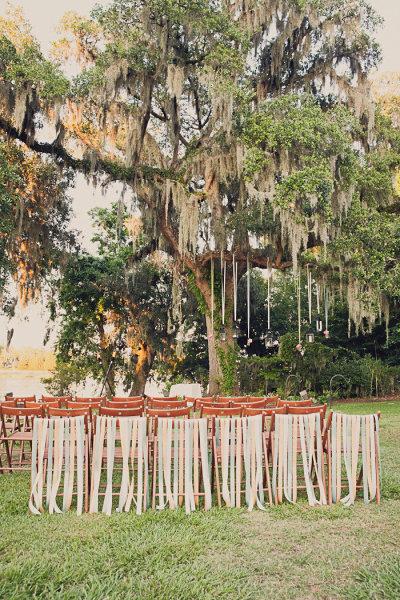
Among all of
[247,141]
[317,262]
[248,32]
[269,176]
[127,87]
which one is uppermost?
[248,32]

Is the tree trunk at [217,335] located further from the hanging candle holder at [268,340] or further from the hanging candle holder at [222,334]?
the hanging candle holder at [268,340]

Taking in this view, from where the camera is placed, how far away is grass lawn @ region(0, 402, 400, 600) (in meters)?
2.87

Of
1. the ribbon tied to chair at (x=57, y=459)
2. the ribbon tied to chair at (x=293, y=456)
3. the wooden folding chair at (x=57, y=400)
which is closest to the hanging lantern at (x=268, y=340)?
the wooden folding chair at (x=57, y=400)

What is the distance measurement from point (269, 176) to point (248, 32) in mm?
4503

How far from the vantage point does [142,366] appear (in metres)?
20.9

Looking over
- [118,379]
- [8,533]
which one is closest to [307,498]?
[8,533]

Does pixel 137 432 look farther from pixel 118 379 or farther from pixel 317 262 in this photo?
pixel 118 379

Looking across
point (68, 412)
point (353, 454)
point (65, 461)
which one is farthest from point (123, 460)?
point (353, 454)

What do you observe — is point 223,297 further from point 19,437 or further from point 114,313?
point 19,437

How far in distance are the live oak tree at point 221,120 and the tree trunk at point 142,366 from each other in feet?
13.7

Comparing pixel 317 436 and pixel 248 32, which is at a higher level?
pixel 248 32

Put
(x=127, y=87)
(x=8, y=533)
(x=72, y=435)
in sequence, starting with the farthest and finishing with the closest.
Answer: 1. (x=127, y=87)
2. (x=72, y=435)
3. (x=8, y=533)

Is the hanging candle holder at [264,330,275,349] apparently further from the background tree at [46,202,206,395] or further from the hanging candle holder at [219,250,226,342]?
the hanging candle holder at [219,250,226,342]

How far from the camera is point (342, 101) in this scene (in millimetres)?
16109
